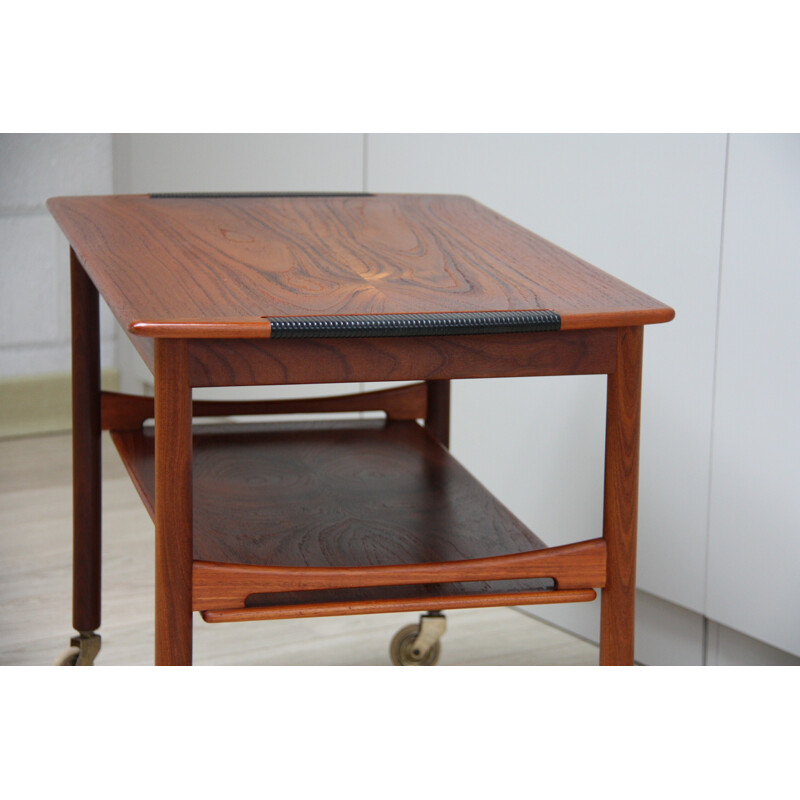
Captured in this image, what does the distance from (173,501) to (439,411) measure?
0.69 m

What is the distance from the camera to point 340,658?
1712 mm

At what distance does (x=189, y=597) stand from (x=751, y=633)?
32.2 inches

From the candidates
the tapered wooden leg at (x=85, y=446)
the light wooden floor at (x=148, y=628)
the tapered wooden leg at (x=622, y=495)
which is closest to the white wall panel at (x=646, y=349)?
the light wooden floor at (x=148, y=628)

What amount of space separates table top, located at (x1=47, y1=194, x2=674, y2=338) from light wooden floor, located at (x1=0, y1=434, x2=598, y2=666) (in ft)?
2.21

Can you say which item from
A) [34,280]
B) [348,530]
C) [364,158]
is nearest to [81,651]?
[348,530]

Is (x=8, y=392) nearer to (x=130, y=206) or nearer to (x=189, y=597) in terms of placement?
(x=130, y=206)

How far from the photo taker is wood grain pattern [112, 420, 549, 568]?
1.11m

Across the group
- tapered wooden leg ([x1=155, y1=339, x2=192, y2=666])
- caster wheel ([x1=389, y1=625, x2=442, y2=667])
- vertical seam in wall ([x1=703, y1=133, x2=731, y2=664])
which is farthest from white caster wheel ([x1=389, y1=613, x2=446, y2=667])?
tapered wooden leg ([x1=155, y1=339, x2=192, y2=666])

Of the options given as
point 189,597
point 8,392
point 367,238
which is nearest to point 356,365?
point 189,597

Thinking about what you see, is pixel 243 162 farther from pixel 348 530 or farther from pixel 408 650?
pixel 348 530

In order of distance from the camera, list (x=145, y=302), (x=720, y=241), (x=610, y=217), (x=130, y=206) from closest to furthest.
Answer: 1. (x=145, y=302)
2. (x=130, y=206)
3. (x=720, y=241)
4. (x=610, y=217)

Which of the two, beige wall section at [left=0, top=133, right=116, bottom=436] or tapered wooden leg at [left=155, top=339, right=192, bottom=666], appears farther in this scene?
beige wall section at [left=0, top=133, right=116, bottom=436]

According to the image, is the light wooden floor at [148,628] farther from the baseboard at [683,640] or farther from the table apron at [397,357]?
the table apron at [397,357]

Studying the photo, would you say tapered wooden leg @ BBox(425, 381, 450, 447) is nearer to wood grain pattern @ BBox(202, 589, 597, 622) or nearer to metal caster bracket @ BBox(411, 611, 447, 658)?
metal caster bracket @ BBox(411, 611, 447, 658)
